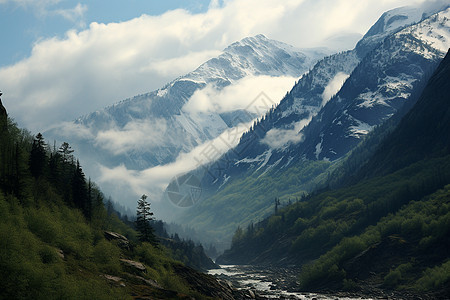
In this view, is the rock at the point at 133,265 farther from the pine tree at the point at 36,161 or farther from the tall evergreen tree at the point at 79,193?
the pine tree at the point at 36,161

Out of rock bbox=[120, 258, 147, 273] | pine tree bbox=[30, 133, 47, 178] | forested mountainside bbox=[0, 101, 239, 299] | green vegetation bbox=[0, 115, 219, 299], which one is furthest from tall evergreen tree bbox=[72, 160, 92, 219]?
rock bbox=[120, 258, 147, 273]

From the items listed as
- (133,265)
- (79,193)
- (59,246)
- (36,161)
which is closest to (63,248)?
(59,246)

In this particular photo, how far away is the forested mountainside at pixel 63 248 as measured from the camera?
88250mm

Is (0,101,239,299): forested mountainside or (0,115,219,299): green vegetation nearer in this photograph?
(0,115,219,299): green vegetation

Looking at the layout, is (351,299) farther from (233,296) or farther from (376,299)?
(233,296)

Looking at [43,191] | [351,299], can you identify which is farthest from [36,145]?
[351,299]

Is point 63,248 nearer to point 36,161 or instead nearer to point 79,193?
point 36,161

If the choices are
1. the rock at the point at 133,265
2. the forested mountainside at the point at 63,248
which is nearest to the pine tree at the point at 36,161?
the forested mountainside at the point at 63,248

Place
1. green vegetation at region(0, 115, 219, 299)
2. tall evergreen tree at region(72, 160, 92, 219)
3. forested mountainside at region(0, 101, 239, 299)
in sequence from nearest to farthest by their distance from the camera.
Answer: green vegetation at region(0, 115, 219, 299) < forested mountainside at region(0, 101, 239, 299) < tall evergreen tree at region(72, 160, 92, 219)

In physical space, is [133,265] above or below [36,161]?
below

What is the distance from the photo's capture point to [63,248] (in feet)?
Answer: 379

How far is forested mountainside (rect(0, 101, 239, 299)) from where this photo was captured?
8825 cm

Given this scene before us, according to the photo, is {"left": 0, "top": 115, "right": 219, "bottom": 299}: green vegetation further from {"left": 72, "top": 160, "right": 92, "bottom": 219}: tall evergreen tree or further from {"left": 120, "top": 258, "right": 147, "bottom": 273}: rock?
{"left": 120, "top": 258, "right": 147, "bottom": 273}: rock

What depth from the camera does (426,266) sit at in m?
184
